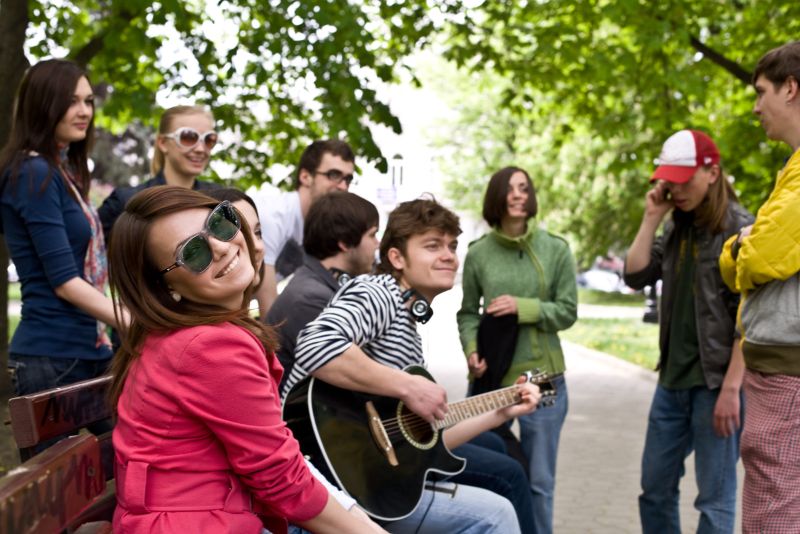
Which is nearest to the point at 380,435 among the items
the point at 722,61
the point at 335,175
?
the point at 335,175

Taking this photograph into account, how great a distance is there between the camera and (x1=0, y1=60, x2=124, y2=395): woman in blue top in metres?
3.73

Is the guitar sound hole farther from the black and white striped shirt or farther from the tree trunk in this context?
the tree trunk

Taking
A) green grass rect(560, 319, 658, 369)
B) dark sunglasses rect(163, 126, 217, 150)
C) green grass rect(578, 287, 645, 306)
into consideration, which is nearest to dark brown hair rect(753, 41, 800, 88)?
dark sunglasses rect(163, 126, 217, 150)

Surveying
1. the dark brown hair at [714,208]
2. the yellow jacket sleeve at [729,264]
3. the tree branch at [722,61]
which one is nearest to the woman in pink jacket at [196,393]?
the yellow jacket sleeve at [729,264]

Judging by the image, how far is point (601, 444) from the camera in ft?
33.0

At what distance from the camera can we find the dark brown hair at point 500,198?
5.50 meters

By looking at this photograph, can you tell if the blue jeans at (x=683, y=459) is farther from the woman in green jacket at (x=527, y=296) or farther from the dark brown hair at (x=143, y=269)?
the dark brown hair at (x=143, y=269)

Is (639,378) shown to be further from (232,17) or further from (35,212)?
(35,212)

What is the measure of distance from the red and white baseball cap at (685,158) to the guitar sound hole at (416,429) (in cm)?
168

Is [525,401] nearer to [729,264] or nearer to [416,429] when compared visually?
[416,429]

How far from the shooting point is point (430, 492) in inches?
138

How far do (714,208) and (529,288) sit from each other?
1166 mm

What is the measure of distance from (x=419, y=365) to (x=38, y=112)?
1.69m

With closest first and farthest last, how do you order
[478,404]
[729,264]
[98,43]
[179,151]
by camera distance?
[729,264] < [478,404] < [179,151] < [98,43]
